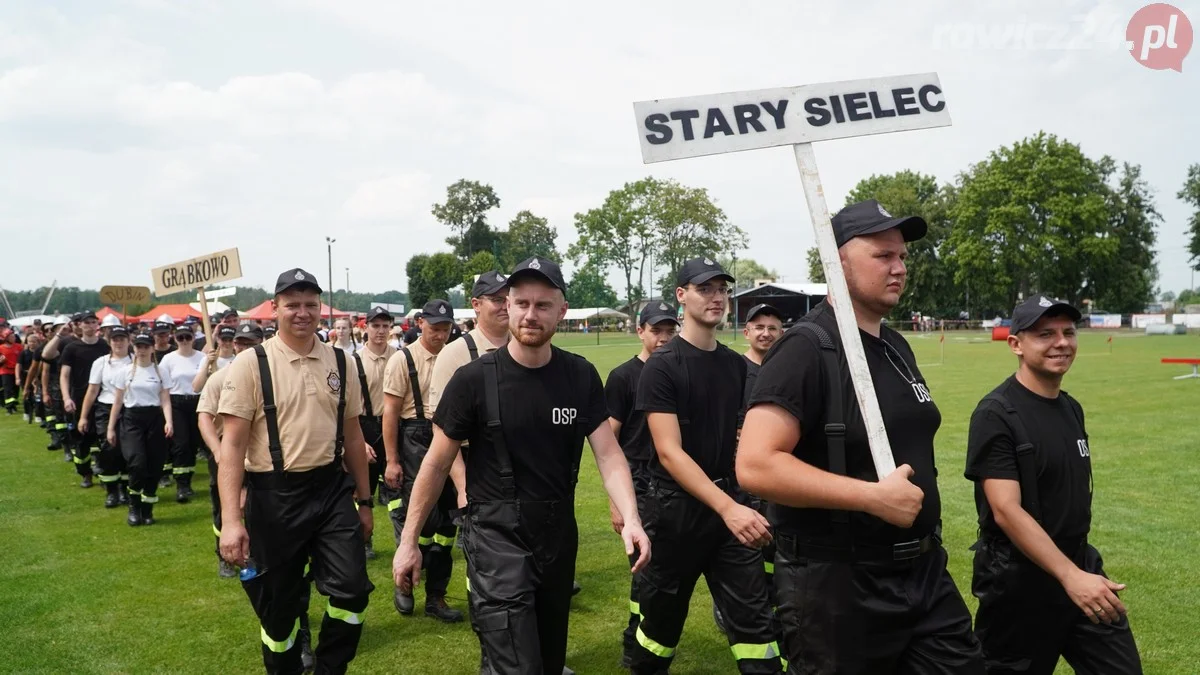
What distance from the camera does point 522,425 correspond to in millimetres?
3621

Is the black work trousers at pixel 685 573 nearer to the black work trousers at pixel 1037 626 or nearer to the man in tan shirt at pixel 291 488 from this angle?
the black work trousers at pixel 1037 626

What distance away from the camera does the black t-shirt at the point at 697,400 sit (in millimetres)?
4480

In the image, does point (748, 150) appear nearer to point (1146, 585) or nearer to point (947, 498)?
point (1146, 585)

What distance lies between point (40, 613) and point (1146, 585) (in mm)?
8725

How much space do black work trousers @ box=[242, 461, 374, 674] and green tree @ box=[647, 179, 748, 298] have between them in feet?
245

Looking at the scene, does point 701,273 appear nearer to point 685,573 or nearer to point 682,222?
point 685,573

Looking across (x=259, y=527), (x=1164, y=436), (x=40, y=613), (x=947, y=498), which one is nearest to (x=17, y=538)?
(x=40, y=613)

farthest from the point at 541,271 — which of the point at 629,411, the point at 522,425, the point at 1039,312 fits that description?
the point at 1039,312

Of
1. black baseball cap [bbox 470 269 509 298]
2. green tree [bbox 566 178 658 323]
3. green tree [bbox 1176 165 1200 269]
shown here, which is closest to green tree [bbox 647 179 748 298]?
green tree [bbox 566 178 658 323]

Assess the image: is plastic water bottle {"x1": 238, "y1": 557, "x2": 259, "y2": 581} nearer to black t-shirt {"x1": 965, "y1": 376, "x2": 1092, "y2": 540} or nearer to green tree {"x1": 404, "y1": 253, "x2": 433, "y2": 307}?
black t-shirt {"x1": 965, "y1": 376, "x2": 1092, "y2": 540}

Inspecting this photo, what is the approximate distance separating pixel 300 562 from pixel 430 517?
205cm

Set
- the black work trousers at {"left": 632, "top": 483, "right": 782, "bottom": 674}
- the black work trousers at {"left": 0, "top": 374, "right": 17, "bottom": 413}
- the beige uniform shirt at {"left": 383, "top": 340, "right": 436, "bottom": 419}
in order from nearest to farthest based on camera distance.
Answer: the black work trousers at {"left": 632, "top": 483, "right": 782, "bottom": 674}
the beige uniform shirt at {"left": 383, "top": 340, "right": 436, "bottom": 419}
the black work trousers at {"left": 0, "top": 374, "right": 17, "bottom": 413}

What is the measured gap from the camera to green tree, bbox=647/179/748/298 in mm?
78875

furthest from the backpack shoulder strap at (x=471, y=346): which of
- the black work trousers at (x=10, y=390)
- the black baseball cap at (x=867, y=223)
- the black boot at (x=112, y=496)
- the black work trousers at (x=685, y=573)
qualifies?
the black work trousers at (x=10, y=390)
